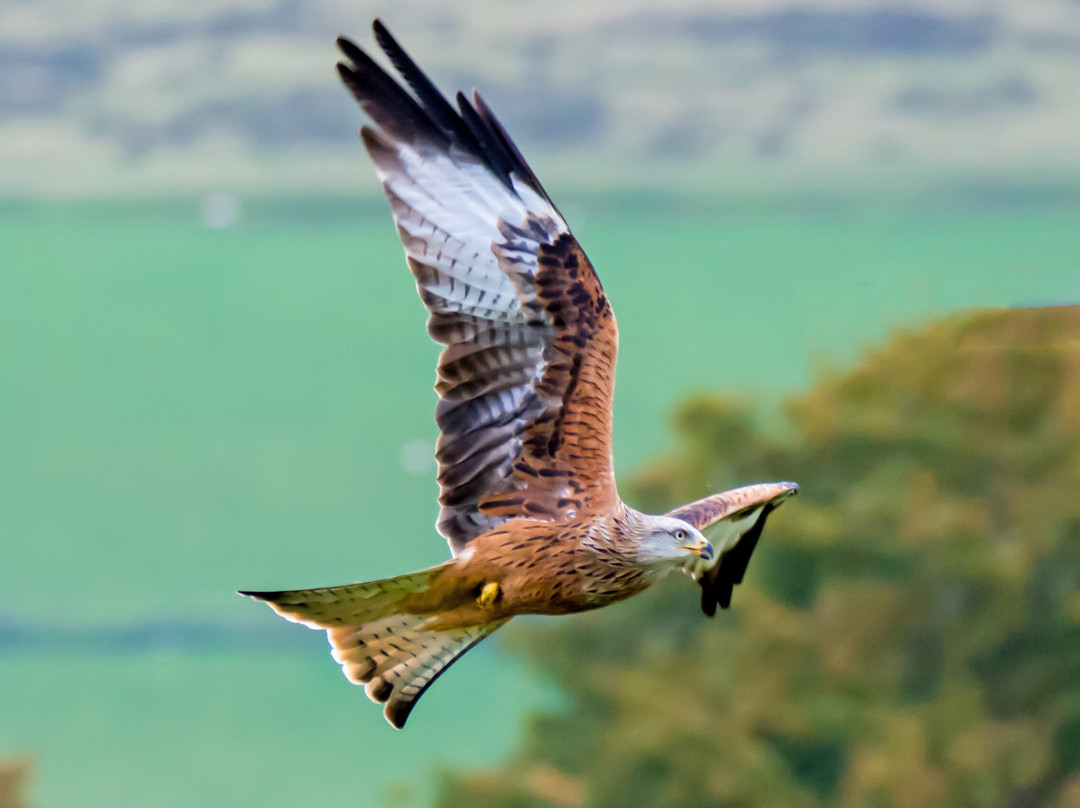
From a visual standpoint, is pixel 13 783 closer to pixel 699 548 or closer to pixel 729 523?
pixel 729 523

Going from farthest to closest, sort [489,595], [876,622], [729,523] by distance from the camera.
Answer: [876,622] < [729,523] < [489,595]

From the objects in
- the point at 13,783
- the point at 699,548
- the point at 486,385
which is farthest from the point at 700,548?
the point at 13,783

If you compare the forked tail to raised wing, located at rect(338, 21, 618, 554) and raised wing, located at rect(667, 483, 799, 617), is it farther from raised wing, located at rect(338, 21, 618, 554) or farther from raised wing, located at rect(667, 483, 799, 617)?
raised wing, located at rect(667, 483, 799, 617)

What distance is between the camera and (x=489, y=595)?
3.22 metres

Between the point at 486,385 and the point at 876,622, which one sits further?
the point at 876,622

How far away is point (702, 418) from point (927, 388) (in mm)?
1976

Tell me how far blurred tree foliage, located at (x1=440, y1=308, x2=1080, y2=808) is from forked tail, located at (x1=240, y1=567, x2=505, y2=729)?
8964 millimetres

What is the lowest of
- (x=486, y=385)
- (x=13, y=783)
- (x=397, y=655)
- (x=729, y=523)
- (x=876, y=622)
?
(x=876, y=622)

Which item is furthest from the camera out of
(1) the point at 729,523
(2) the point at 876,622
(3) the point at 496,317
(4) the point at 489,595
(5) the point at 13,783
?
(5) the point at 13,783

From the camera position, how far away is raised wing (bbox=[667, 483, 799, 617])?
360cm

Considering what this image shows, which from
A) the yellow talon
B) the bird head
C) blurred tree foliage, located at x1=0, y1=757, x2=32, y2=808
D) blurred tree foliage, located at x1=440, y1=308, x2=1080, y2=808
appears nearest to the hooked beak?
the bird head

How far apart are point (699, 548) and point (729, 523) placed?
1.94 feet

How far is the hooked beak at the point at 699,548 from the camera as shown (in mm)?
3227

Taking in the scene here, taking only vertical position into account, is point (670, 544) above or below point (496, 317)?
below
